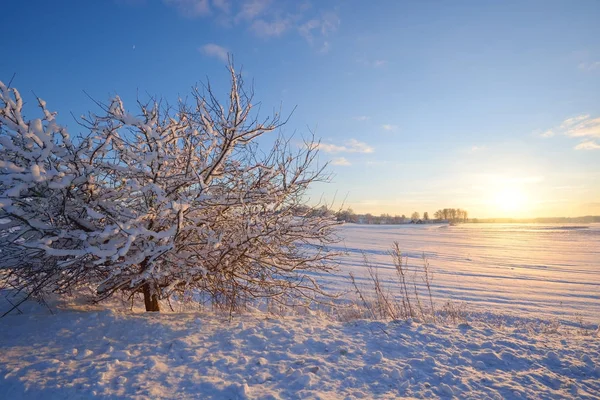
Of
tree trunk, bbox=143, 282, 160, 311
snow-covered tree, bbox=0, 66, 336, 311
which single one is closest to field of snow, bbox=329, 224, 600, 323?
snow-covered tree, bbox=0, 66, 336, 311

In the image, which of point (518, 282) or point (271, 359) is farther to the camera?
point (518, 282)

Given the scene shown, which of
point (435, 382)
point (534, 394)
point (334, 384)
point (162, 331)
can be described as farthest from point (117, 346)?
→ point (534, 394)

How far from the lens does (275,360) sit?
3418 mm

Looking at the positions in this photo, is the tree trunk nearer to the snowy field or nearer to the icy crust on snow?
the snowy field

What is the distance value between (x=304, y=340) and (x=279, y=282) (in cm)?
132

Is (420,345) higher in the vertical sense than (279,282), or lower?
lower

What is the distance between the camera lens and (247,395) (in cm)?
273

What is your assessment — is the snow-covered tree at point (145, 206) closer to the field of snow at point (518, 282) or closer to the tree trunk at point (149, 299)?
the tree trunk at point (149, 299)

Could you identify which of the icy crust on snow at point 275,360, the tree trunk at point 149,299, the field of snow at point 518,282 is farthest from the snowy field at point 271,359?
the field of snow at point 518,282

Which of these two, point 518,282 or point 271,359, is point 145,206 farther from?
point 518,282

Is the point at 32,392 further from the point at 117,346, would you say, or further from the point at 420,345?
the point at 420,345

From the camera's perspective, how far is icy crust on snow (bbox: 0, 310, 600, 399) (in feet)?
9.41

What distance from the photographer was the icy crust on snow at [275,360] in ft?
9.41

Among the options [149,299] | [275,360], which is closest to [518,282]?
[275,360]
